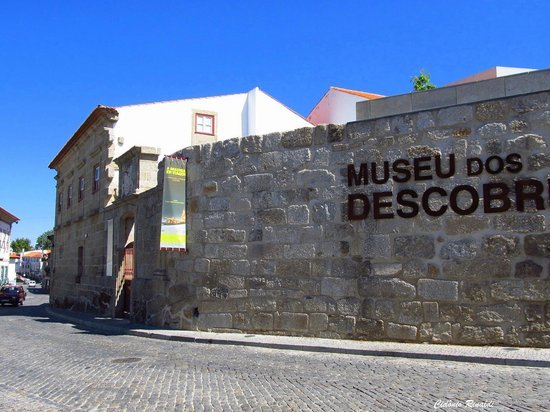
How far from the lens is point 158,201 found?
1298 centimetres

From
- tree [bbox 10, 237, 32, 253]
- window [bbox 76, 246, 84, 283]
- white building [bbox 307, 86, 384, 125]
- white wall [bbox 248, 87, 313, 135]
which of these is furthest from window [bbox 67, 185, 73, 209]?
tree [bbox 10, 237, 32, 253]

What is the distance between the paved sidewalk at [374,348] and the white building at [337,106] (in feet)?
48.9

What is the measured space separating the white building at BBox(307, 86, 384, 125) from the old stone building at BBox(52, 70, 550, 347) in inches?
517

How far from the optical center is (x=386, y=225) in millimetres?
9320

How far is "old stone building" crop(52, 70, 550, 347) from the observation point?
823 centimetres

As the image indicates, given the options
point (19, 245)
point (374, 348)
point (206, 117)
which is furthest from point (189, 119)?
point (19, 245)

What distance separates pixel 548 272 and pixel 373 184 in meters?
3.18

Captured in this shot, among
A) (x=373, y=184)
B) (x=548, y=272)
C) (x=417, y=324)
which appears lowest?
(x=417, y=324)

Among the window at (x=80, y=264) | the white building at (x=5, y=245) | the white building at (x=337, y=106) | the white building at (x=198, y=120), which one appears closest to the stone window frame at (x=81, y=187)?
the window at (x=80, y=264)

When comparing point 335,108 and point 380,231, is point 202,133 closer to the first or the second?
point 335,108

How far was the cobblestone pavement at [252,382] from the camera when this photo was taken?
537 cm

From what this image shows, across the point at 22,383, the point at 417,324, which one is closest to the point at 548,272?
the point at 417,324

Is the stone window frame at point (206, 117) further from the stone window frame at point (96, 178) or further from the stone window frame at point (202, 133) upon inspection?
the stone window frame at point (96, 178)

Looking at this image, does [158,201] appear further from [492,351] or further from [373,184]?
[492,351]
